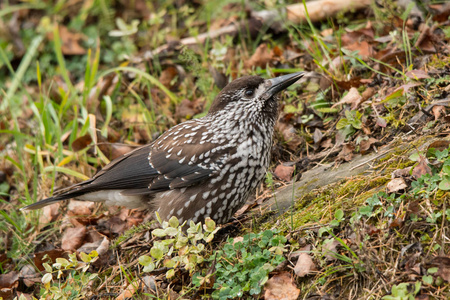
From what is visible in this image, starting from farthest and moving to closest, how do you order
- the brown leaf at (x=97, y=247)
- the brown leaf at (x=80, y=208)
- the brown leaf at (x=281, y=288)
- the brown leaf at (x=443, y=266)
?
the brown leaf at (x=80, y=208), the brown leaf at (x=97, y=247), the brown leaf at (x=281, y=288), the brown leaf at (x=443, y=266)

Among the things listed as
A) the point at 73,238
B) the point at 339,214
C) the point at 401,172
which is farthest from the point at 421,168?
the point at 73,238

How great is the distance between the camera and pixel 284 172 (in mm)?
4570

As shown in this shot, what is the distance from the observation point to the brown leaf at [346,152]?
13.7 feet

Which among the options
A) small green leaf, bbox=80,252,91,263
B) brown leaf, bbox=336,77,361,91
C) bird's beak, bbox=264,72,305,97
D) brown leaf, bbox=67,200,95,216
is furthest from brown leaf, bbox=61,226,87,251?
brown leaf, bbox=336,77,361,91

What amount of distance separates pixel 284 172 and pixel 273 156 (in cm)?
34

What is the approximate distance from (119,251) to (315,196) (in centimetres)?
186

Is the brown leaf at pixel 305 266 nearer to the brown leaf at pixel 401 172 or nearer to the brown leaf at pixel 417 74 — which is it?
the brown leaf at pixel 401 172

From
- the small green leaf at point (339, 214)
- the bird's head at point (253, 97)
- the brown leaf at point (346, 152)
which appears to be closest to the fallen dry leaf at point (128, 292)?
the small green leaf at point (339, 214)

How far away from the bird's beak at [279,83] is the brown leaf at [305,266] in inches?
66.3

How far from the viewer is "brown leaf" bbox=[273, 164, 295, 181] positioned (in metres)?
4.53

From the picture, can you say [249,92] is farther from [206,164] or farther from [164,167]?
[164,167]

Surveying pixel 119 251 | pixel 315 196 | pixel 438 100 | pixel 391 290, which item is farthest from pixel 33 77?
pixel 391 290

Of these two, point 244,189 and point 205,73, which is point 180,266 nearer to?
point 244,189

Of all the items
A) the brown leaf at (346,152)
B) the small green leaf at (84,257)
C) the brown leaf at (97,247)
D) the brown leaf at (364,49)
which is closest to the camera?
the small green leaf at (84,257)
